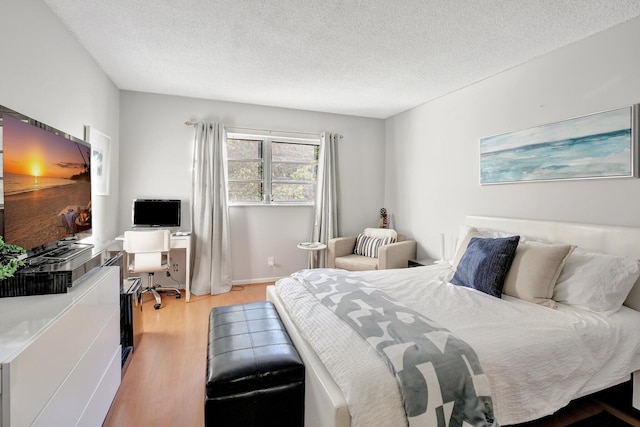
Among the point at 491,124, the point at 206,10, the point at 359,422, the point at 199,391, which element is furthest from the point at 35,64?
the point at 491,124

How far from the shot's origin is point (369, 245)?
14.5 feet

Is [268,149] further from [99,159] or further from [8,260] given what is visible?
[8,260]

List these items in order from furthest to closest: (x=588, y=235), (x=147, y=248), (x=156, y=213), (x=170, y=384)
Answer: (x=156, y=213) → (x=147, y=248) → (x=588, y=235) → (x=170, y=384)

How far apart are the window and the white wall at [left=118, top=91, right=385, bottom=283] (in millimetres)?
168

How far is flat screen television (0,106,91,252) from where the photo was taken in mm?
1491

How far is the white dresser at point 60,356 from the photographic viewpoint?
3.19ft

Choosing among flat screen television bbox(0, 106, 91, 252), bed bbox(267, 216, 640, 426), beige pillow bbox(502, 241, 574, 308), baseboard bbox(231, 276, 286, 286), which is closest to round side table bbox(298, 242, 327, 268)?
baseboard bbox(231, 276, 286, 286)

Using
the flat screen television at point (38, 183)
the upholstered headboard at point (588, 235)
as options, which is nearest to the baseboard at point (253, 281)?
the flat screen television at point (38, 183)

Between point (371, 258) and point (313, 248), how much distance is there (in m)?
0.78

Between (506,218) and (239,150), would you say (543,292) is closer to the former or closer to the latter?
(506,218)

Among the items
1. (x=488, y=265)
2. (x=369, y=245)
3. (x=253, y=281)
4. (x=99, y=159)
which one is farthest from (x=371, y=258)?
(x=99, y=159)

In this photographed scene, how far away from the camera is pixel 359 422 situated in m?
1.22

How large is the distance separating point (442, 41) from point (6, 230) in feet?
9.97

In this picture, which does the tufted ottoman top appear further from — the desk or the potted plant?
the desk
